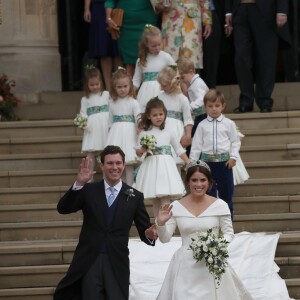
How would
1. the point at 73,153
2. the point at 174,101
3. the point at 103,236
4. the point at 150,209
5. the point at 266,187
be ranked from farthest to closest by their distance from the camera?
the point at 73,153 < the point at 266,187 < the point at 174,101 < the point at 150,209 < the point at 103,236

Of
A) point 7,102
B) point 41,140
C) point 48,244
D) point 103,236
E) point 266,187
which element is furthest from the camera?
point 7,102

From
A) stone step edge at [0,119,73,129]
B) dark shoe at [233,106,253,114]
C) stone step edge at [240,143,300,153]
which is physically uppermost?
dark shoe at [233,106,253,114]

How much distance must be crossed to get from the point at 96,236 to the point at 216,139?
3866 millimetres

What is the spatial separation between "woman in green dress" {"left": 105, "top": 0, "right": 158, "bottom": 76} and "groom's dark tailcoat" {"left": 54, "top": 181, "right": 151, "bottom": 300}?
7.04 metres

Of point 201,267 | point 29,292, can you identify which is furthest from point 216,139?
point 201,267

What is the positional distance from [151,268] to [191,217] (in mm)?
2222

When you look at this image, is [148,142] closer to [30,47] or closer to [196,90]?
[196,90]

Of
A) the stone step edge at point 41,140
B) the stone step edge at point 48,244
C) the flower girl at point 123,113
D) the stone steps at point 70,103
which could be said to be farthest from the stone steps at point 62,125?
the stone step edge at point 48,244

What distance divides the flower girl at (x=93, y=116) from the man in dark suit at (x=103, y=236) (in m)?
5.12

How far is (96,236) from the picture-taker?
1209 centimetres

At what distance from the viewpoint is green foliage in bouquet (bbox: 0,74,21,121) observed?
1981 centimetres

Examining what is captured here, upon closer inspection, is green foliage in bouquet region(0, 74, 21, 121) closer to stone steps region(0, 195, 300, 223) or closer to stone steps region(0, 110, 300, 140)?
stone steps region(0, 110, 300, 140)

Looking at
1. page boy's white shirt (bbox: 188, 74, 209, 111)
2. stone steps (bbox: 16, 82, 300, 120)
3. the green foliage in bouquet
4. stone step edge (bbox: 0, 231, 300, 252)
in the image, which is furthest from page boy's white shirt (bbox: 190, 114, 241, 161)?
the green foliage in bouquet

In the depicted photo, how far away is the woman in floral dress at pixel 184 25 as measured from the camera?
1852 cm
